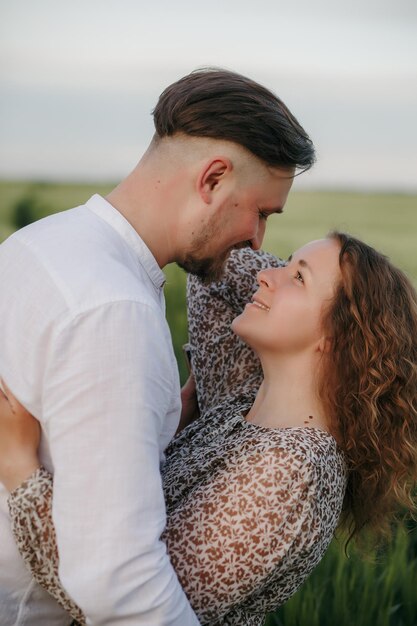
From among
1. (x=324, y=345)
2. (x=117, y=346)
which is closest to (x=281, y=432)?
(x=324, y=345)

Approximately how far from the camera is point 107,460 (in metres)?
1.41

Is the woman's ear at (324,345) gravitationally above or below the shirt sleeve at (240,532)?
above

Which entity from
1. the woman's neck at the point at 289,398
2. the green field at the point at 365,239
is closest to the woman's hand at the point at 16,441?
the woman's neck at the point at 289,398

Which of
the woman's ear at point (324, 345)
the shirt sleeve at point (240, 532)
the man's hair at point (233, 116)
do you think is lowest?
the shirt sleeve at point (240, 532)

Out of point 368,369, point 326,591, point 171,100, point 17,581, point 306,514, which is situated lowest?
point 326,591

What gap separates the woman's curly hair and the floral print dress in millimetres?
91

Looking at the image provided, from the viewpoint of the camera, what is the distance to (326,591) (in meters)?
2.93

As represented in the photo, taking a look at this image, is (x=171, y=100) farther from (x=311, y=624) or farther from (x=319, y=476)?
(x=311, y=624)

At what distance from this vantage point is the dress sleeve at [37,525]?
63.2 inches

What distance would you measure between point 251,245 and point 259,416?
40 centimetres

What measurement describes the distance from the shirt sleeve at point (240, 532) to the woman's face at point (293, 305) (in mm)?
352

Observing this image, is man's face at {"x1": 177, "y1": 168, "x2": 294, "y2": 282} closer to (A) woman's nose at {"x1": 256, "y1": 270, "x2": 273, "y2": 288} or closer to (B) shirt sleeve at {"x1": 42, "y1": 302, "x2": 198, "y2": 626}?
(A) woman's nose at {"x1": 256, "y1": 270, "x2": 273, "y2": 288}

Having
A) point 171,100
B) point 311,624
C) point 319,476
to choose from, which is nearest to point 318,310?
point 319,476

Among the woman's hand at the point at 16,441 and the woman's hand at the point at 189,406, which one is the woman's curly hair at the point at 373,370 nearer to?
the woman's hand at the point at 189,406
